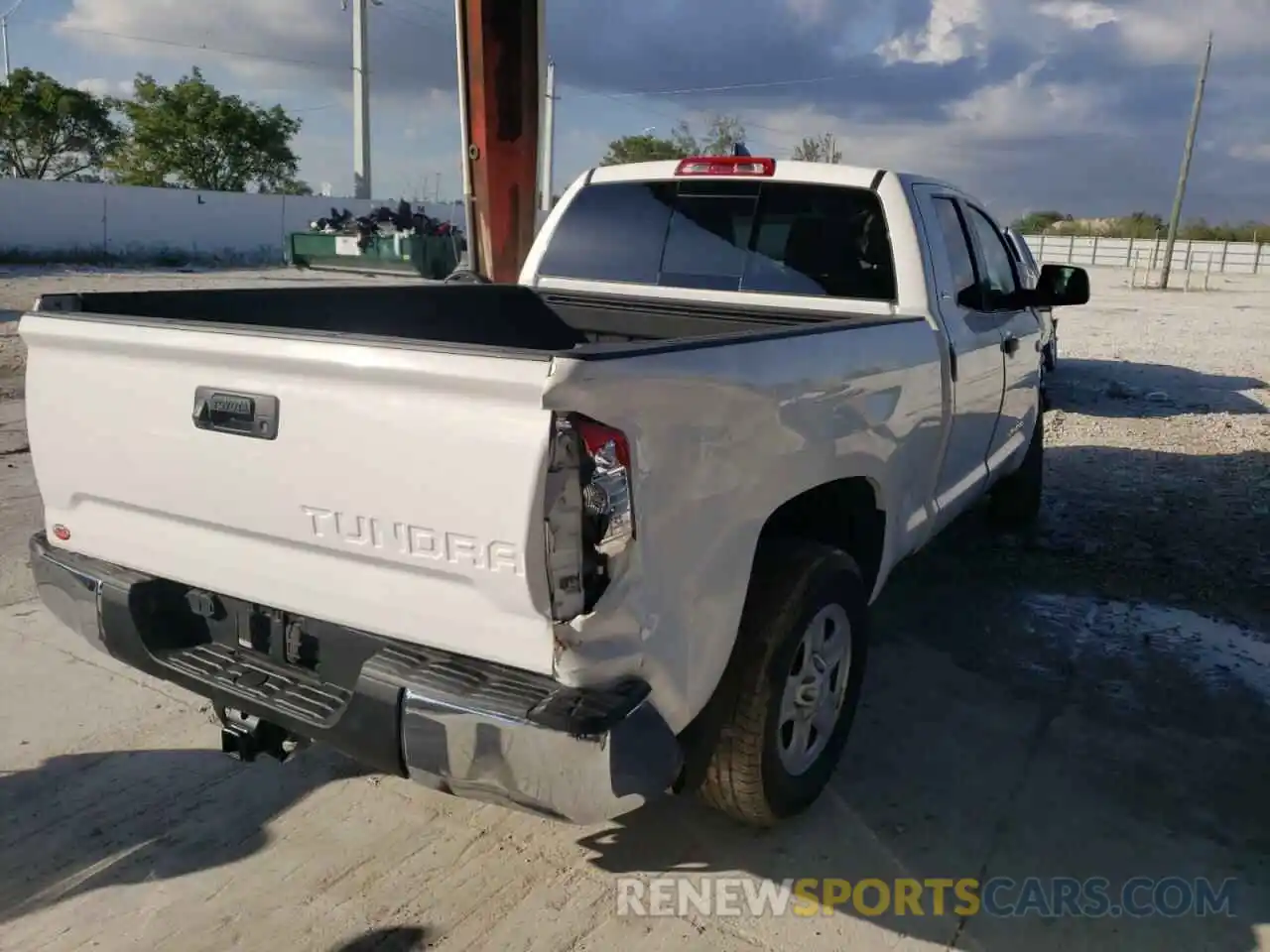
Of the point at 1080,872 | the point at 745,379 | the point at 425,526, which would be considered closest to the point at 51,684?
the point at 425,526

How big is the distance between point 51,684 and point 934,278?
12.2 feet

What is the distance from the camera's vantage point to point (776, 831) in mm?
3240

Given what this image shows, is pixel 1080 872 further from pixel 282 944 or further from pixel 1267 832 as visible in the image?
pixel 282 944

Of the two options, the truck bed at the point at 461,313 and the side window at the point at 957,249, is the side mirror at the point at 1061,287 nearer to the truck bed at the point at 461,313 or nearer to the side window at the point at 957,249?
the side window at the point at 957,249

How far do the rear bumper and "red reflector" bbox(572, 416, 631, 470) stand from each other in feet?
1.67

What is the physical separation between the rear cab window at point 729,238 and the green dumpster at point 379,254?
20.6 m

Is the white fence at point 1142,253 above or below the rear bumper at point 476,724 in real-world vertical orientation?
above

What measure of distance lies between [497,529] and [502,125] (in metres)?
7.19

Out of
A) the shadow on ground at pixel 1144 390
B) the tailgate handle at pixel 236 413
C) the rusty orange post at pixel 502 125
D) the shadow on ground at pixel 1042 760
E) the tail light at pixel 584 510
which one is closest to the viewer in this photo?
the tail light at pixel 584 510

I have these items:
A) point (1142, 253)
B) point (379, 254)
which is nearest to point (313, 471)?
point (379, 254)

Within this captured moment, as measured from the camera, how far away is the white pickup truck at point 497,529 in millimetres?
2182

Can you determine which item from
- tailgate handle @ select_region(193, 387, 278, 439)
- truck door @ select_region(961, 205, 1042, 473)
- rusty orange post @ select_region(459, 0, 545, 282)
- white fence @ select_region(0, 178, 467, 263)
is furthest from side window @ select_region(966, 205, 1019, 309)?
white fence @ select_region(0, 178, 467, 263)

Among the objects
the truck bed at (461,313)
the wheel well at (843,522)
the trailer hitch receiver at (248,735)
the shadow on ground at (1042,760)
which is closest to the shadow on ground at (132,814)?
the trailer hitch receiver at (248,735)

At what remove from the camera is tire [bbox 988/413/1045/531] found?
6305 mm
